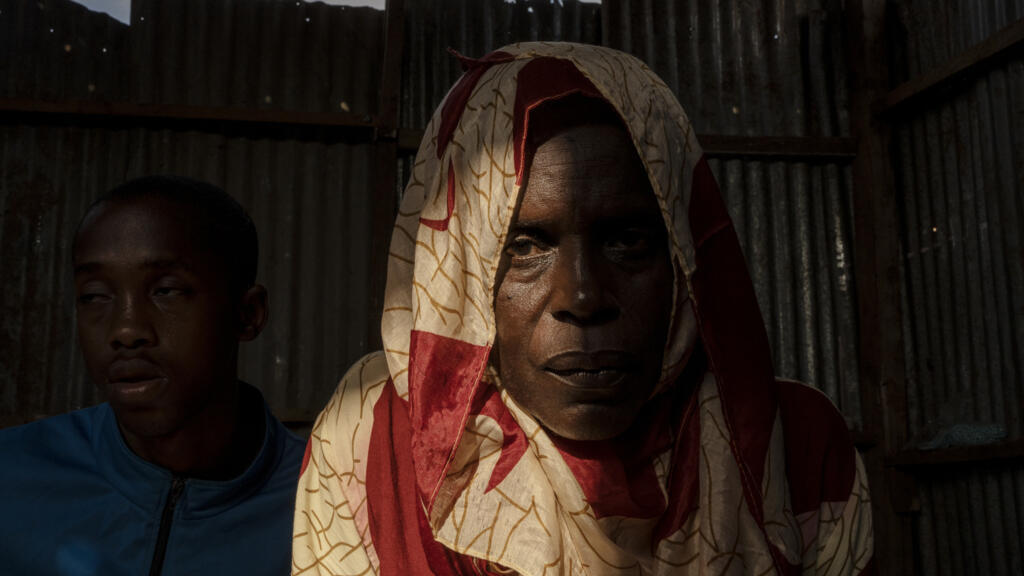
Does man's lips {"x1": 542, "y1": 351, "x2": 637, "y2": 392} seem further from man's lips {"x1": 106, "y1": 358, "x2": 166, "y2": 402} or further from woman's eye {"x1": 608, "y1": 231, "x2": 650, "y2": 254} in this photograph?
man's lips {"x1": 106, "y1": 358, "x2": 166, "y2": 402}

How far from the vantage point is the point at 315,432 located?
1.75m

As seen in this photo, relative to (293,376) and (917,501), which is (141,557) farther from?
(917,501)

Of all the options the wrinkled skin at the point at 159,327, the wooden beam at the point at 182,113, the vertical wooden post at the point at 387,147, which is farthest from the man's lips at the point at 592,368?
the wooden beam at the point at 182,113

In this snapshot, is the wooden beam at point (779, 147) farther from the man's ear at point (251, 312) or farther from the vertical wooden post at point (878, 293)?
the man's ear at point (251, 312)

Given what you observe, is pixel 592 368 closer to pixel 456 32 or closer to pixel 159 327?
pixel 159 327

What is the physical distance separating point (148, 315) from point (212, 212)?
1.03 ft

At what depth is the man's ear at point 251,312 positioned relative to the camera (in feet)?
7.03

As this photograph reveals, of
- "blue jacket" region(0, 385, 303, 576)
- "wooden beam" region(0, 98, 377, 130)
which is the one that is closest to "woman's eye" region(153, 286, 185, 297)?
"blue jacket" region(0, 385, 303, 576)

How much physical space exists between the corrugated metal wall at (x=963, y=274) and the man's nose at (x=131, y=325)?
148 inches

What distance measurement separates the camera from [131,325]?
1896mm

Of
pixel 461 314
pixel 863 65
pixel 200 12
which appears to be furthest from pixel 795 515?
pixel 200 12

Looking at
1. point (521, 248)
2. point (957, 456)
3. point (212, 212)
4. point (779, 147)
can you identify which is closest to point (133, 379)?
point (212, 212)

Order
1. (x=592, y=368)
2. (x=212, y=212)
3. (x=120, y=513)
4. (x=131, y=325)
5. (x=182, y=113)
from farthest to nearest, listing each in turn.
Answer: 1. (x=182, y=113)
2. (x=212, y=212)
3. (x=120, y=513)
4. (x=131, y=325)
5. (x=592, y=368)

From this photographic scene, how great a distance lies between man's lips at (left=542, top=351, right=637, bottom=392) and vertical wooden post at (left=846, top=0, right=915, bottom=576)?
3751mm
